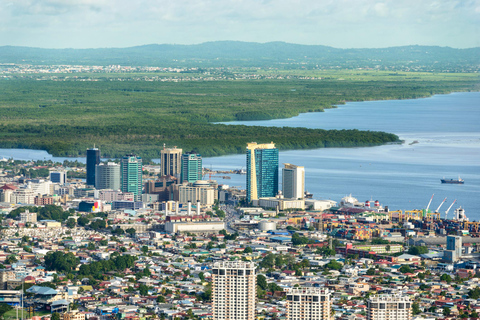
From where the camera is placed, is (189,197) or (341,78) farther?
(341,78)

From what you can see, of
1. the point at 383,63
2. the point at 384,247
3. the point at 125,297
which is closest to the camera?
the point at 125,297

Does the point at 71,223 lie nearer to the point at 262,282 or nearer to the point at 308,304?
the point at 262,282

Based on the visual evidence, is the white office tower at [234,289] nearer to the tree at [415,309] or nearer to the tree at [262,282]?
the tree at [415,309]

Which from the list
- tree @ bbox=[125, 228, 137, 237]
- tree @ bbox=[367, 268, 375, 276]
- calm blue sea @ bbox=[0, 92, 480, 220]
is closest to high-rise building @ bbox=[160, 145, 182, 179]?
calm blue sea @ bbox=[0, 92, 480, 220]

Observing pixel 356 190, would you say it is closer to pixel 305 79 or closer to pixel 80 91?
pixel 80 91

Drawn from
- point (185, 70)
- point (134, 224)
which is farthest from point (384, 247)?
point (185, 70)

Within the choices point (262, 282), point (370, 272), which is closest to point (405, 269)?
point (370, 272)

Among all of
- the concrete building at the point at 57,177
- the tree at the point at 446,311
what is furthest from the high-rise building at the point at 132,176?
the tree at the point at 446,311
